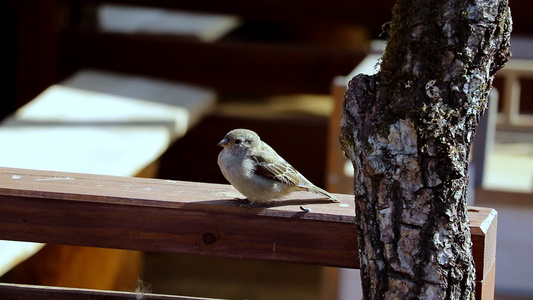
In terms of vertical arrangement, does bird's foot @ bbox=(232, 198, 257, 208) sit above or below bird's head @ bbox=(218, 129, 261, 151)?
below

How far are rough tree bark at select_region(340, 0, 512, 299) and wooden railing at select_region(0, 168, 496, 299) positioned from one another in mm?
313

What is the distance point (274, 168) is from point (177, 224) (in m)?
0.67

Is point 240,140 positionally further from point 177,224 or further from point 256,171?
point 177,224

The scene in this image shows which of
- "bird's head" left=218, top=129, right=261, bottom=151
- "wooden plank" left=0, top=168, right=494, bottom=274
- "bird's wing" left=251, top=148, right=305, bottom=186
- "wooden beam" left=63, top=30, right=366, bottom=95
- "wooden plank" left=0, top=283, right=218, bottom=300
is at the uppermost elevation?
"wooden beam" left=63, top=30, right=366, bottom=95

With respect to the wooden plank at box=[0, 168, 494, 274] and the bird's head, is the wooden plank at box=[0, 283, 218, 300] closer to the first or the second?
the wooden plank at box=[0, 168, 494, 274]

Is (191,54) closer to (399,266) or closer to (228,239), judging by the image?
(228,239)

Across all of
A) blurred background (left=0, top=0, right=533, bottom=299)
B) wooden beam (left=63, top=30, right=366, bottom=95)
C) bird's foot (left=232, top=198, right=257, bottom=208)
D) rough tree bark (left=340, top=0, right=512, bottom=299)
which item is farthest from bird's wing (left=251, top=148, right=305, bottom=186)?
wooden beam (left=63, top=30, right=366, bottom=95)

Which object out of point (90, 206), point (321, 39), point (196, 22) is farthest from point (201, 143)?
point (90, 206)

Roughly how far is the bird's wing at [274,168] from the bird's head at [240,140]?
6cm

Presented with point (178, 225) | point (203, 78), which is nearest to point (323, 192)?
point (178, 225)

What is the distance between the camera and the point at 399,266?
5.30 feet

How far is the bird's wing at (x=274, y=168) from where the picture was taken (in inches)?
99.6

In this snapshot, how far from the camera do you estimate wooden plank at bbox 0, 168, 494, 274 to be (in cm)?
196

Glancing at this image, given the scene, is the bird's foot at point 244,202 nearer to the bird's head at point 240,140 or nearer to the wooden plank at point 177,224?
the wooden plank at point 177,224
